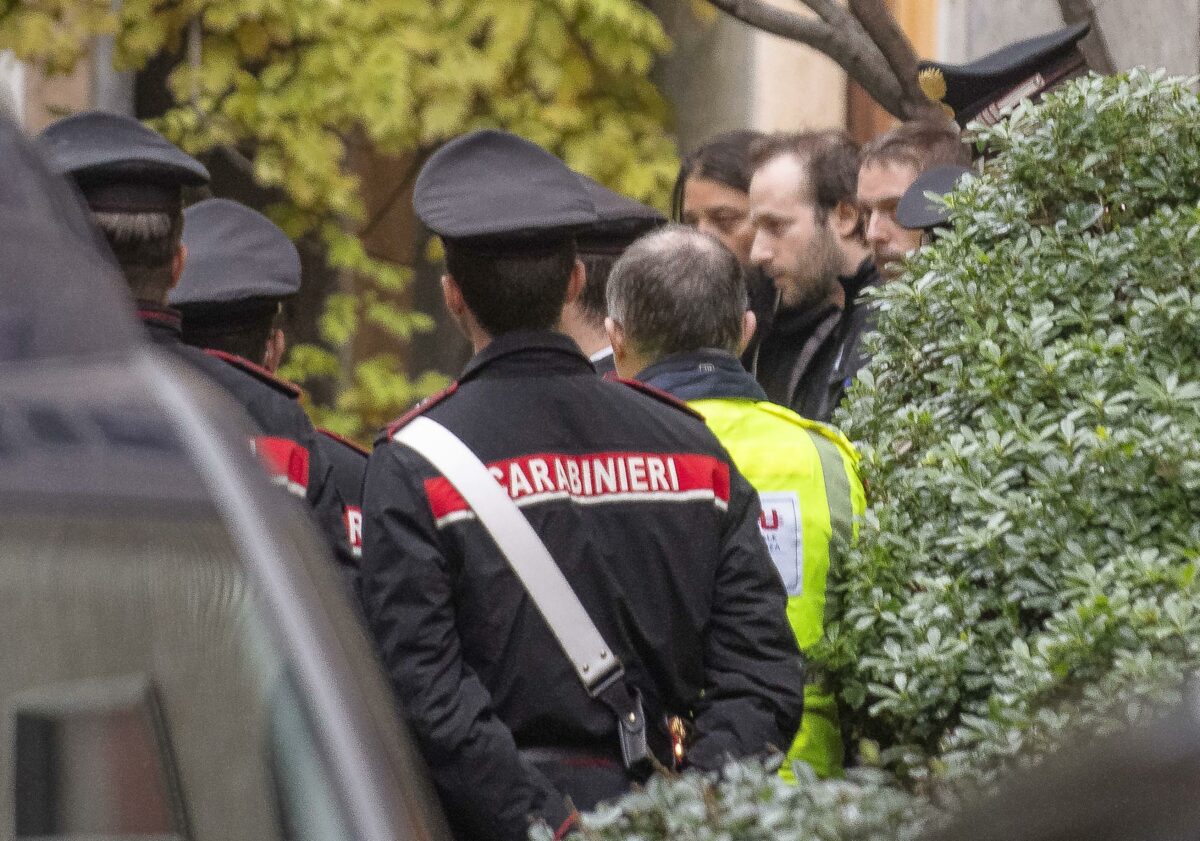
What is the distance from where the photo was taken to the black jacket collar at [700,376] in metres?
4.02

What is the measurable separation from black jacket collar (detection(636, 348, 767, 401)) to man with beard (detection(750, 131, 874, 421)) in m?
1.72

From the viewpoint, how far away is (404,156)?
33.2ft

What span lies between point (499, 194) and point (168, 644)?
2.12 metres

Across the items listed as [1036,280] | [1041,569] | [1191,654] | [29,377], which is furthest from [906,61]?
[29,377]

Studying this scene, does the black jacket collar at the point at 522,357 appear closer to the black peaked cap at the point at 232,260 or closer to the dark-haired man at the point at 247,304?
the dark-haired man at the point at 247,304

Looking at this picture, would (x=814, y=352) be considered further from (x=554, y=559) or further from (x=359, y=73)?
(x=359, y=73)

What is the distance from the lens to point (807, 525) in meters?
3.97

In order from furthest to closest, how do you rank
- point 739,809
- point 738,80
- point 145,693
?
1. point 738,80
2. point 739,809
3. point 145,693

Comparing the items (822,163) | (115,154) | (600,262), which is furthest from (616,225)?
(115,154)

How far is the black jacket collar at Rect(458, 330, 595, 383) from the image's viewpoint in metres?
3.52

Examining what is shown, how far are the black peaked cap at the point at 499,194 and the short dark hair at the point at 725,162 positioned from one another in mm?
2573

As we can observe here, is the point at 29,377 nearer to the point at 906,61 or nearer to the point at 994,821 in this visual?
the point at 994,821

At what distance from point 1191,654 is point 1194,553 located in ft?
1.38

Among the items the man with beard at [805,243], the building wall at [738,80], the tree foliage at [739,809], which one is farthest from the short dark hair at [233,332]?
the building wall at [738,80]
